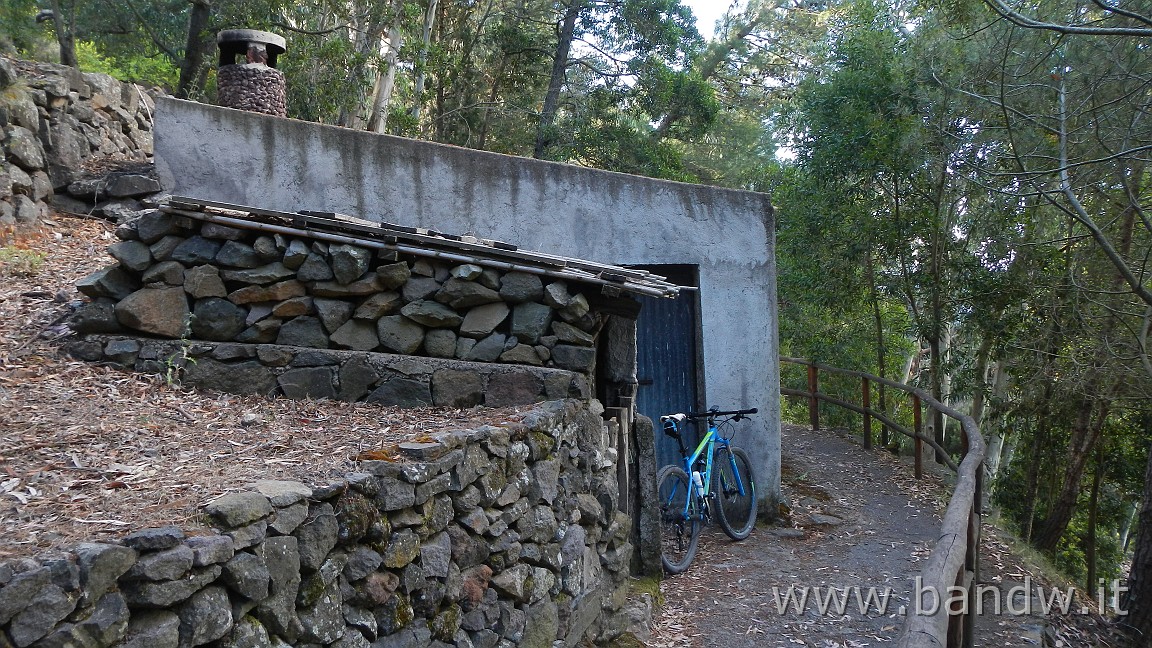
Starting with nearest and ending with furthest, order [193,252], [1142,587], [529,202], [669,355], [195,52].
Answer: [193,252] < [1142,587] < [529,202] < [669,355] < [195,52]

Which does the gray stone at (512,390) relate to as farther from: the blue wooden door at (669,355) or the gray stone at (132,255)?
the blue wooden door at (669,355)

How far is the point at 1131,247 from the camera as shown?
10773mm

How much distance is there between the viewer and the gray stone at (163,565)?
9.06 ft

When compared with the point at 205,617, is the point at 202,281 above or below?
above

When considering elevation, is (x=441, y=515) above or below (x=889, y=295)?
below

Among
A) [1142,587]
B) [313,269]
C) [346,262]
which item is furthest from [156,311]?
[1142,587]

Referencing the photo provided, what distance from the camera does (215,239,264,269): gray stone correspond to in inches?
216

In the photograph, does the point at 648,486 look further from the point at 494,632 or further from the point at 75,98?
the point at 75,98

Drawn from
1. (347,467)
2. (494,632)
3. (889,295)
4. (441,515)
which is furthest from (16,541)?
(889,295)

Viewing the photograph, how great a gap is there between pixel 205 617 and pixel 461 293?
3.04m

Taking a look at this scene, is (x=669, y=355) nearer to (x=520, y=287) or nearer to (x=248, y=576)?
(x=520, y=287)

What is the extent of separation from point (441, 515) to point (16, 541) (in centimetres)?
186

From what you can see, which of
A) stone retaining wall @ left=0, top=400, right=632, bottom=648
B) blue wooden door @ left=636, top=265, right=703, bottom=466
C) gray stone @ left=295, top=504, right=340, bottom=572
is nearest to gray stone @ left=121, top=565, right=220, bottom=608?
stone retaining wall @ left=0, top=400, right=632, bottom=648

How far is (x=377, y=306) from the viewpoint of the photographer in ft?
18.4
